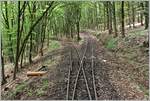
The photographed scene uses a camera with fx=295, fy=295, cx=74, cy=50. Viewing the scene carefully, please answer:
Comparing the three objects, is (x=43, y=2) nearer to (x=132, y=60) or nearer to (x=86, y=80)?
(x=132, y=60)

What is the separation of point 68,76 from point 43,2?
18.3m

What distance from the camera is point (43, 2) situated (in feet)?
112

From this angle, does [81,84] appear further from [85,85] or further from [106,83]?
[106,83]

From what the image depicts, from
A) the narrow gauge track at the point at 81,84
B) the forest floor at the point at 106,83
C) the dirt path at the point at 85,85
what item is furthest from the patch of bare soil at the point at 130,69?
the narrow gauge track at the point at 81,84

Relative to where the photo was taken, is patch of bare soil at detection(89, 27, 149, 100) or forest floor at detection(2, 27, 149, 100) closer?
forest floor at detection(2, 27, 149, 100)

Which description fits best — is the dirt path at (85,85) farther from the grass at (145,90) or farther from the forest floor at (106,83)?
the grass at (145,90)

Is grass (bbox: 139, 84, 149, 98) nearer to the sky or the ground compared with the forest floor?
nearer to the ground

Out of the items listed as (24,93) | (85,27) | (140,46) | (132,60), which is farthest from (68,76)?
(85,27)

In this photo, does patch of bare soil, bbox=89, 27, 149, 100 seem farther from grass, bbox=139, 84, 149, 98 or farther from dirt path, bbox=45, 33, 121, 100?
dirt path, bbox=45, 33, 121, 100

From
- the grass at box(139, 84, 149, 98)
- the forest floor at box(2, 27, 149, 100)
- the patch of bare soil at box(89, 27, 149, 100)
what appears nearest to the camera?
the forest floor at box(2, 27, 149, 100)

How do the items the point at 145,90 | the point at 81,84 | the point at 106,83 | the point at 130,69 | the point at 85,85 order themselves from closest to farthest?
the point at 85,85, the point at 81,84, the point at 106,83, the point at 145,90, the point at 130,69

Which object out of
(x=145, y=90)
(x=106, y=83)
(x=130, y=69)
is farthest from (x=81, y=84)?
(x=130, y=69)

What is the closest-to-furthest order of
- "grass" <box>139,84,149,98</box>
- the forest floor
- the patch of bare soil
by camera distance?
the forest floor < the patch of bare soil < "grass" <box>139,84,149,98</box>

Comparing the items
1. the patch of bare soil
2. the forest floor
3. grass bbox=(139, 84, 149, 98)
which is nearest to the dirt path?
the forest floor
